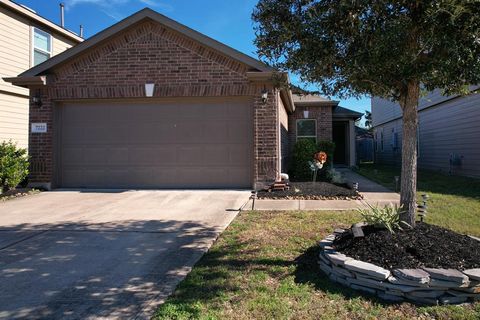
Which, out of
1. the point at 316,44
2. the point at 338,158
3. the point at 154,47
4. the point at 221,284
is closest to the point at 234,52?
the point at 154,47

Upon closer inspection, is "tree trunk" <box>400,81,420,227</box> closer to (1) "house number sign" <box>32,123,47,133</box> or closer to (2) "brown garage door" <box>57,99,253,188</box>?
(2) "brown garage door" <box>57,99,253,188</box>

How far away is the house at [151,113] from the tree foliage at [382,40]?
5578 millimetres

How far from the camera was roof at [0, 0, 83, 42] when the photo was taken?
13.2 meters

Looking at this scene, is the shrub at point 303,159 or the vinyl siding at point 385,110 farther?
the vinyl siding at point 385,110

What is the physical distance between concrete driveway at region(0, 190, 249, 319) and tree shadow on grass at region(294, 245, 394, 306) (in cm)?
127

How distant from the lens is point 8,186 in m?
10.0

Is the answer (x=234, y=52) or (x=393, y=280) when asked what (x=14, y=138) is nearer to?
(x=234, y=52)

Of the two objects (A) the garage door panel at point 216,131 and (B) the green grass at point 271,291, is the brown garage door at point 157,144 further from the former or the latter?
(B) the green grass at point 271,291

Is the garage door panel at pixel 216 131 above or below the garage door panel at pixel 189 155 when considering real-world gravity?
above

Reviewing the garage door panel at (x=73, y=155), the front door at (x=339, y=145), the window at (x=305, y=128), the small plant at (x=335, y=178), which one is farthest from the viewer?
the front door at (x=339, y=145)

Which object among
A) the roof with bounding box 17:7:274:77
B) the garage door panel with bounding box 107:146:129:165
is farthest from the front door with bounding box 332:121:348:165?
the garage door panel with bounding box 107:146:129:165

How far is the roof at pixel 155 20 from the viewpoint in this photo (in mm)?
10195

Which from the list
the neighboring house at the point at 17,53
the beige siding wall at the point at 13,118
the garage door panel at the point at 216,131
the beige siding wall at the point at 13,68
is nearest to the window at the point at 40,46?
the neighboring house at the point at 17,53

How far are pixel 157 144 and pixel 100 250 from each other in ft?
19.4
